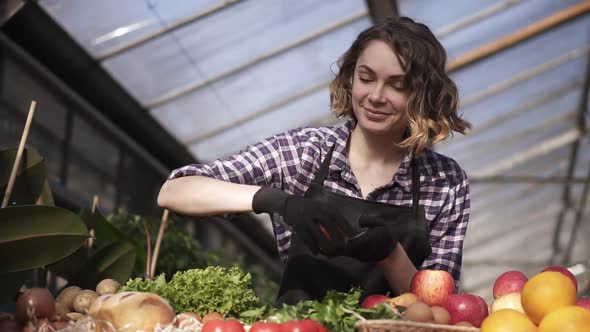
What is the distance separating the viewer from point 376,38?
278cm

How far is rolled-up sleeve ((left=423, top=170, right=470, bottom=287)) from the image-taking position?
280 centimetres

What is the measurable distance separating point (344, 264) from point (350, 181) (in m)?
0.29

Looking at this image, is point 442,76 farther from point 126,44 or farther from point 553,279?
point 126,44

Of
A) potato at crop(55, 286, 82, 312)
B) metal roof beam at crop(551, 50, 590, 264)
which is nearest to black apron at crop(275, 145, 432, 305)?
potato at crop(55, 286, 82, 312)

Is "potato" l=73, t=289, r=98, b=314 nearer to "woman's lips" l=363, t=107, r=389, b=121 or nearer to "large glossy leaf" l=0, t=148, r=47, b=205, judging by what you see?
"large glossy leaf" l=0, t=148, r=47, b=205

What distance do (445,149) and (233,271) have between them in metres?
8.52

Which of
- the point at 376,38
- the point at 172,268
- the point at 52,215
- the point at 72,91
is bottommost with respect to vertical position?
the point at 172,268

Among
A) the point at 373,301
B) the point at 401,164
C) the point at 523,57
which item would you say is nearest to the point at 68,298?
the point at 373,301

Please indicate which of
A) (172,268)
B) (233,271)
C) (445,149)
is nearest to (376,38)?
(233,271)

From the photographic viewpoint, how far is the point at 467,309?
2.13m

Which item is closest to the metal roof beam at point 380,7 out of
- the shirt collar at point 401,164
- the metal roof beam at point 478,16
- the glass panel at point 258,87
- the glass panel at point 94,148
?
the glass panel at point 258,87

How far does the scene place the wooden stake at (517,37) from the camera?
8297mm

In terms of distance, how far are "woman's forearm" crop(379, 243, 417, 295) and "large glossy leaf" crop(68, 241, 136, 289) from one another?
3.87ft

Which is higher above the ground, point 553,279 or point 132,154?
point 132,154
